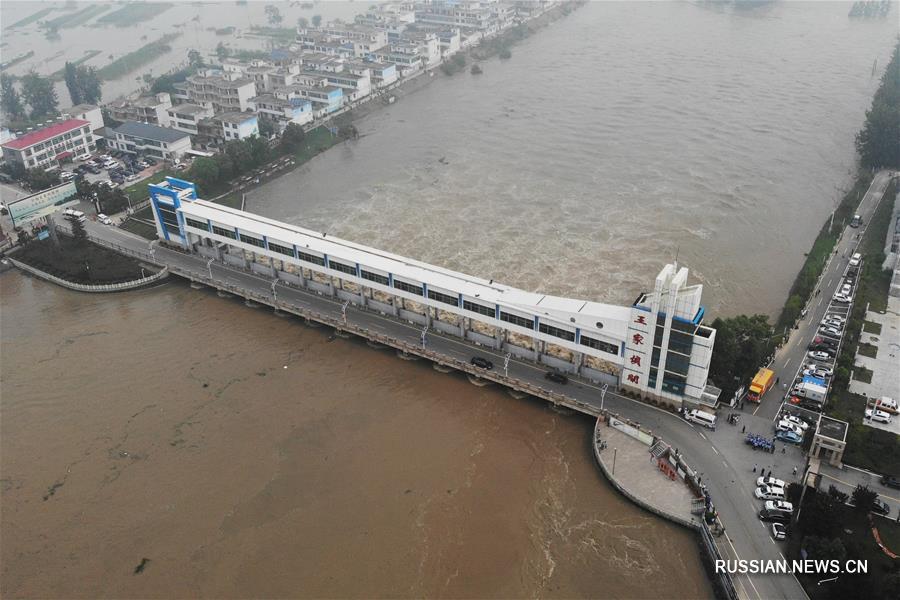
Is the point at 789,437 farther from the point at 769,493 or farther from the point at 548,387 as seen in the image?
the point at 548,387

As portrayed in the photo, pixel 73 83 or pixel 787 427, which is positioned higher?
pixel 73 83

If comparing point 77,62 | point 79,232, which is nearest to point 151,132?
point 79,232

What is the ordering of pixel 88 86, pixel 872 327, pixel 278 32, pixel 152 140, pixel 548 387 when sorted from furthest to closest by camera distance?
pixel 278 32 < pixel 88 86 < pixel 152 140 < pixel 872 327 < pixel 548 387

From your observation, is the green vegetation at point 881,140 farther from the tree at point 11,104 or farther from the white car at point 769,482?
the tree at point 11,104

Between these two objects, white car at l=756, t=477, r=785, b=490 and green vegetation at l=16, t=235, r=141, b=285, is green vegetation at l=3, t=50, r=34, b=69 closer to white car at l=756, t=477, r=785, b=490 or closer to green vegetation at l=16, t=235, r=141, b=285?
green vegetation at l=16, t=235, r=141, b=285

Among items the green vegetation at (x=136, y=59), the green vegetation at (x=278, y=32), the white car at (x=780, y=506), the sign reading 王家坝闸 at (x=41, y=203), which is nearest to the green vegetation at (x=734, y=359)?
the white car at (x=780, y=506)

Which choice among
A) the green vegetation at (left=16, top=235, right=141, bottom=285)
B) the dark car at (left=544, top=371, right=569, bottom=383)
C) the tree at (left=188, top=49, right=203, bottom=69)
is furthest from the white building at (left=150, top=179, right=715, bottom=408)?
the tree at (left=188, top=49, right=203, bottom=69)
